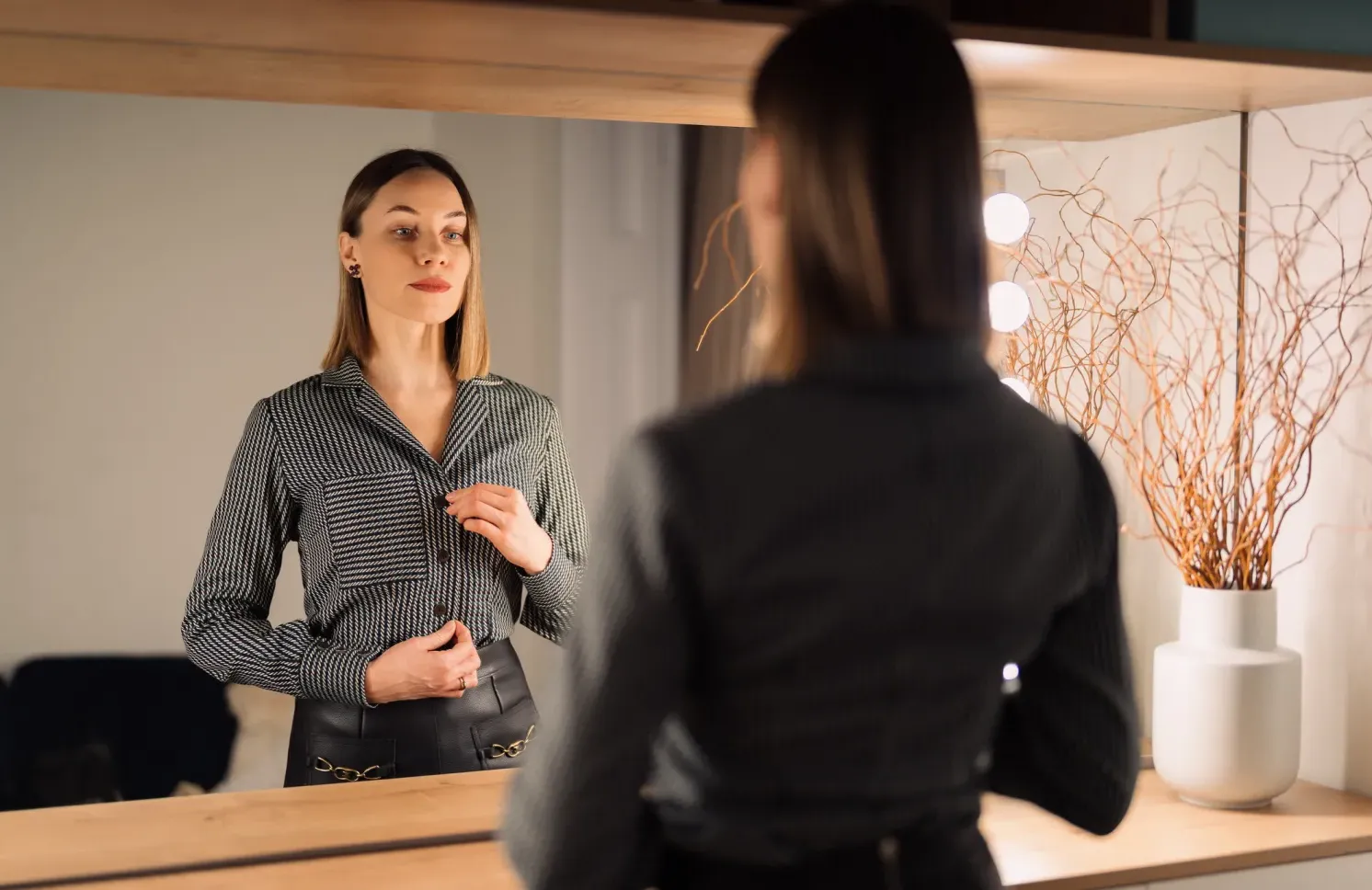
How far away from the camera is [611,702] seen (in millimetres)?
853

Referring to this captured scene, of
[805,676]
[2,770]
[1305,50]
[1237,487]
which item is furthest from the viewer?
[1237,487]

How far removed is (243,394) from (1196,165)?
4.91ft

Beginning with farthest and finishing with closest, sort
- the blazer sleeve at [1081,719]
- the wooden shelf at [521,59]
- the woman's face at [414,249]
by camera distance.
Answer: the woman's face at [414,249] → the wooden shelf at [521,59] → the blazer sleeve at [1081,719]

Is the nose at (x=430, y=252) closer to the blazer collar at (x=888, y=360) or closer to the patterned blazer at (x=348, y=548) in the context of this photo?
the patterned blazer at (x=348, y=548)

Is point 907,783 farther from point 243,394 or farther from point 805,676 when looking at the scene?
point 243,394

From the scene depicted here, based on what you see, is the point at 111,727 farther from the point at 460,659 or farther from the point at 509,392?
the point at 509,392

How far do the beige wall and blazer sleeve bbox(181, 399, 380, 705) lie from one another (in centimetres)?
2

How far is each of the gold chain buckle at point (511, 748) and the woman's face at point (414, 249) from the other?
0.56m

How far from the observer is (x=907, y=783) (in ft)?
3.02

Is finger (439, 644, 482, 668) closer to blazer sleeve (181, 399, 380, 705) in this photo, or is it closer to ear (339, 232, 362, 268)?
blazer sleeve (181, 399, 380, 705)

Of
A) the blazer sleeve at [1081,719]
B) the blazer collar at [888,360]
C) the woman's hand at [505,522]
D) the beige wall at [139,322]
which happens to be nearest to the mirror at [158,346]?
the beige wall at [139,322]

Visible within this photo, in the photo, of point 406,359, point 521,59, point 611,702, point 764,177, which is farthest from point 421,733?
point 764,177

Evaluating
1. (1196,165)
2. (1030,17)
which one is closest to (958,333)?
(1030,17)

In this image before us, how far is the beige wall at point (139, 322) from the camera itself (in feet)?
5.28
